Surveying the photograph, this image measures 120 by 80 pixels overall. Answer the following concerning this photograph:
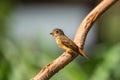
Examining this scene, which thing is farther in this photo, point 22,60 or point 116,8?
point 116,8

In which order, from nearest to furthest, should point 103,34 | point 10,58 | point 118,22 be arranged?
→ point 10,58
point 103,34
point 118,22

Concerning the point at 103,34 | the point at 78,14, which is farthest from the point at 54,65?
the point at 78,14

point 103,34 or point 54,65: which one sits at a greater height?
point 54,65

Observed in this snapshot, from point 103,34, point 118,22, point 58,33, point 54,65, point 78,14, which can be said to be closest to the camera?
point 54,65

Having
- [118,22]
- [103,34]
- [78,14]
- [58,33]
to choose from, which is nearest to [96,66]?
[58,33]

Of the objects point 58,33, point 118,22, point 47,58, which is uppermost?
point 58,33

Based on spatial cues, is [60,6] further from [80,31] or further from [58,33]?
[80,31]
